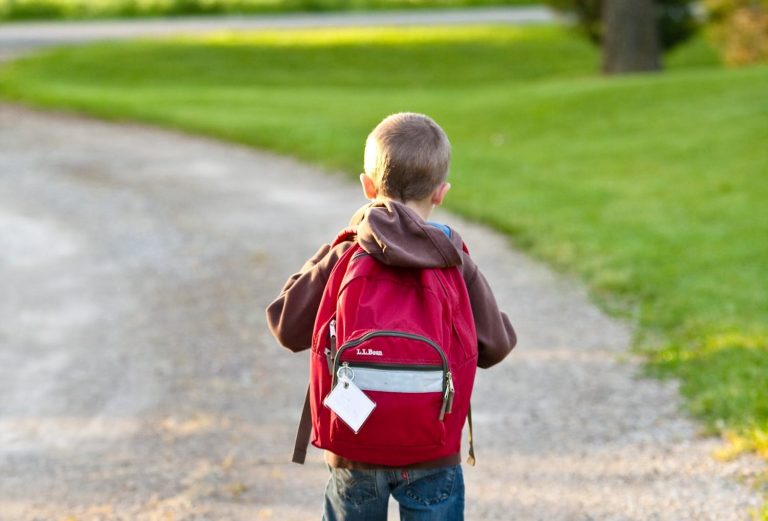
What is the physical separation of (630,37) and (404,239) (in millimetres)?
16120

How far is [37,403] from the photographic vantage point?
5.04 m

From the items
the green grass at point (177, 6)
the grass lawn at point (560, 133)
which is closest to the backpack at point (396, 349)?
the grass lawn at point (560, 133)

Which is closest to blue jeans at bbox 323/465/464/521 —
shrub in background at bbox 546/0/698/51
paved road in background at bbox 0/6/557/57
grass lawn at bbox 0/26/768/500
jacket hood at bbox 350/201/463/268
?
jacket hood at bbox 350/201/463/268

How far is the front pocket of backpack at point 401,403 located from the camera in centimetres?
244

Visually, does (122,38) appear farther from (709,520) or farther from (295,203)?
(709,520)

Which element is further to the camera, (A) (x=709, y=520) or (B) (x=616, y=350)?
(B) (x=616, y=350)

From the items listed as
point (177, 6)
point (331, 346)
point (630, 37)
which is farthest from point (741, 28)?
point (331, 346)

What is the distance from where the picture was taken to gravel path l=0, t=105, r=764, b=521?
13.0 ft

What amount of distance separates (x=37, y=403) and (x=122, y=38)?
19001 millimetres

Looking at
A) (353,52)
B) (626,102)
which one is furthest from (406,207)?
(353,52)

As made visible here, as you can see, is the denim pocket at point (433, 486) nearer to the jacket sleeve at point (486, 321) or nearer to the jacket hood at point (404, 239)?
the jacket sleeve at point (486, 321)

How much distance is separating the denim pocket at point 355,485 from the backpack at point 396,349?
0.06 meters

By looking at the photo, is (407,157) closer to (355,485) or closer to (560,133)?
(355,485)

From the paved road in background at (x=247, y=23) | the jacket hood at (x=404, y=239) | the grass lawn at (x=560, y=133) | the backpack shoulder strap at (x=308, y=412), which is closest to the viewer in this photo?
the jacket hood at (x=404, y=239)
